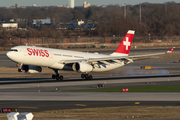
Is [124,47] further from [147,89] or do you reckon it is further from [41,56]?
[147,89]

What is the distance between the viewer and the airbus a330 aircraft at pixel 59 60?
49278 millimetres

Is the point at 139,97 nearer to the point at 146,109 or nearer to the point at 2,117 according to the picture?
the point at 146,109

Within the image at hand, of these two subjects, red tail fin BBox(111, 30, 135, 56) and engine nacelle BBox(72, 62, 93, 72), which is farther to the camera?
red tail fin BBox(111, 30, 135, 56)

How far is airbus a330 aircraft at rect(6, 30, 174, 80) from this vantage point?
49.3 meters

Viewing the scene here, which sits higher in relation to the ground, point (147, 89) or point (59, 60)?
point (59, 60)

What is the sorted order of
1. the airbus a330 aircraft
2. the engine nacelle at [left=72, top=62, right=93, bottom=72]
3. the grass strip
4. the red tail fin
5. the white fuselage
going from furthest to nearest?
the red tail fin
the engine nacelle at [left=72, top=62, right=93, bottom=72]
the airbus a330 aircraft
the white fuselage
the grass strip

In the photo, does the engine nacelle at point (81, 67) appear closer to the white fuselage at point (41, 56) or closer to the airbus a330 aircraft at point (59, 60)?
the airbus a330 aircraft at point (59, 60)

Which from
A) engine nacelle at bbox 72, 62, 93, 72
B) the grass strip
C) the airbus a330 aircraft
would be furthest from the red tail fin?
the grass strip

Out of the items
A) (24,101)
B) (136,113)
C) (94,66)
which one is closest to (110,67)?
(94,66)

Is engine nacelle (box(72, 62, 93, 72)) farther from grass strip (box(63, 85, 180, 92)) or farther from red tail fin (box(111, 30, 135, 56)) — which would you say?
grass strip (box(63, 85, 180, 92))

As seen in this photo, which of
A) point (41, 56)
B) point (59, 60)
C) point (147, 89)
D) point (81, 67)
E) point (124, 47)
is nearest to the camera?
point (147, 89)

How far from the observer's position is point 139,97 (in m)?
36.3

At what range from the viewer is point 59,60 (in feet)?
171

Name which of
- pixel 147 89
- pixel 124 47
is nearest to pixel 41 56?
pixel 124 47
